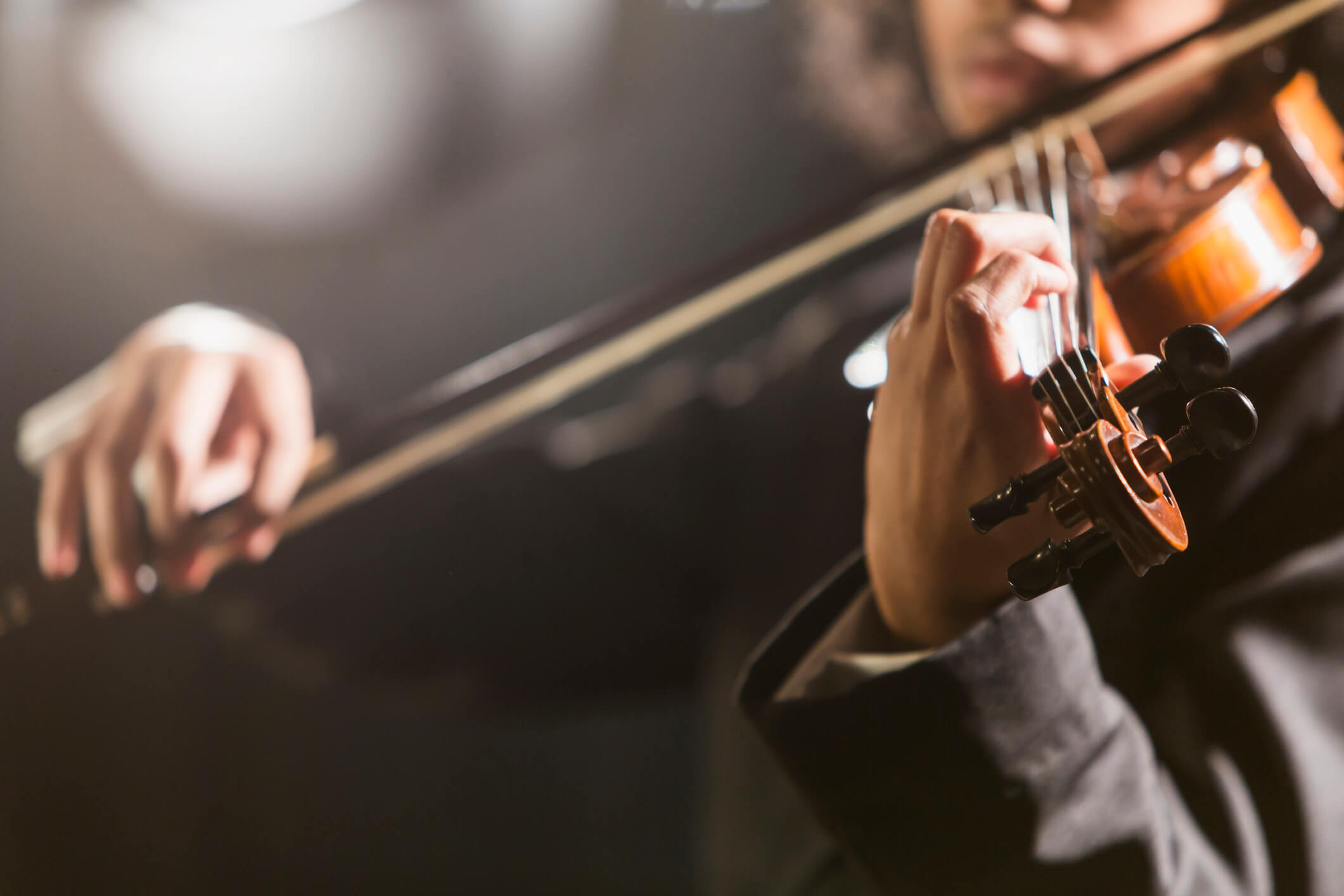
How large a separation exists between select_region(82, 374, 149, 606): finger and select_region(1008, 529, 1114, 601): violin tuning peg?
474 mm

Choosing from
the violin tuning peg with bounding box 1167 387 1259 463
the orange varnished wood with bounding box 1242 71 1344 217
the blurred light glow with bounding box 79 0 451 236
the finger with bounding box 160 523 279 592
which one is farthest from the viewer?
the blurred light glow with bounding box 79 0 451 236

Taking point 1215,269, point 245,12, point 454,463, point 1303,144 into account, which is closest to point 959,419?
point 1215,269

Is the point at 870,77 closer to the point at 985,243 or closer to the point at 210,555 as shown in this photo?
the point at 985,243

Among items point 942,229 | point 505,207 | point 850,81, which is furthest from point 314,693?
point 850,81

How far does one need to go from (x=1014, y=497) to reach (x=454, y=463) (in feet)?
1.93

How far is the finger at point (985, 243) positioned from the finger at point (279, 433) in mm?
400

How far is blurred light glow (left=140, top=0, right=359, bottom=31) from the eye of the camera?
2.23 ft

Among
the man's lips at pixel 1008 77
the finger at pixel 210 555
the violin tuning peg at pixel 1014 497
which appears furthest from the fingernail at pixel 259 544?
the man's lips at pixel 1008 77

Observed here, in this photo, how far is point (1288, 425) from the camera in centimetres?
35

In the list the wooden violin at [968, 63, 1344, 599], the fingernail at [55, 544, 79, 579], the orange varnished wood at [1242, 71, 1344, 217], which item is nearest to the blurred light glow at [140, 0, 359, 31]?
the fingernail at [55, 544, 79, 579]

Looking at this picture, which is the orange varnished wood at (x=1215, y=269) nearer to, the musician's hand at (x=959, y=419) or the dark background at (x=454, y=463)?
the musician's hand at (x=959, y=419)

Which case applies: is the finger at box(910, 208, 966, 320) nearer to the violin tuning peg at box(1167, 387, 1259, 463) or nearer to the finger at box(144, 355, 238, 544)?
the violin tuning peg at box(1167, 387, 1259, 463)

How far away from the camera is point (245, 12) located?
698 mm

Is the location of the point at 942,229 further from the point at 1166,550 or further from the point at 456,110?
the point at 456,110
